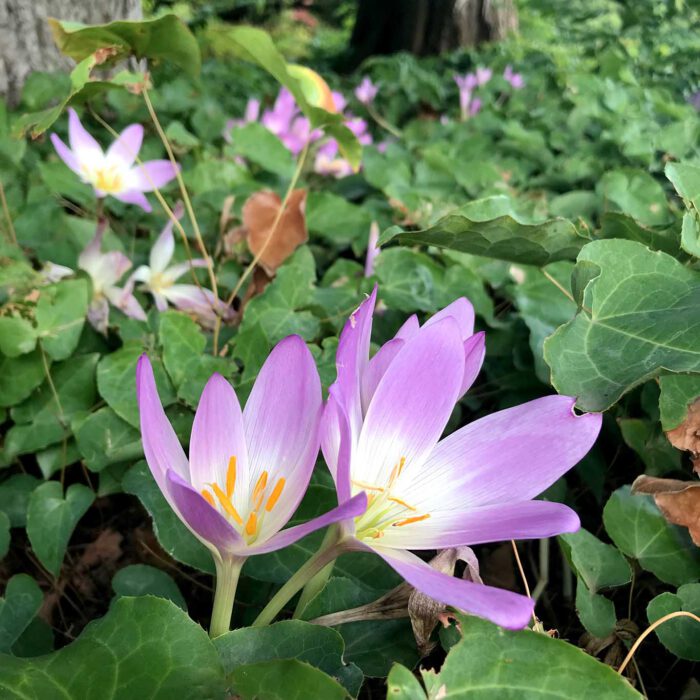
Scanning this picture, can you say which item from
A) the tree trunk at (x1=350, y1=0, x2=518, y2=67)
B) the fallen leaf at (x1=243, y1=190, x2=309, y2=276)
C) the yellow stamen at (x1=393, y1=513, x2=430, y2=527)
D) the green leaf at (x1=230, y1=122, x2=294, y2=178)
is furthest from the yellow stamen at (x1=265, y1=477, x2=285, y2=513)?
the tree trunk at (x1=350, y1=0, x2=518, y2=67)

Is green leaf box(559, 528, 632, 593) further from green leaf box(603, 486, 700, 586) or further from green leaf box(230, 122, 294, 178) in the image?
green leaf box(230, 122, 294, 178)

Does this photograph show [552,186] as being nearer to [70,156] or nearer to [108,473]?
[70,156]

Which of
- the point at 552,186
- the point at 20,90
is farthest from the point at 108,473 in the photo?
the point at 20,90

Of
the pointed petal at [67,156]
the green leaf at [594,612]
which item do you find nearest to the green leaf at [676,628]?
the green leaf at [594,612]

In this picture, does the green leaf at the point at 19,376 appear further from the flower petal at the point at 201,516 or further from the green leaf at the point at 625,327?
the green leaf at the point at 625,327

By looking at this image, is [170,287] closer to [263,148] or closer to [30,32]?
[263,148]

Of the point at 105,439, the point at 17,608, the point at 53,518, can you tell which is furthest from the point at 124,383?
the point at 17,608
